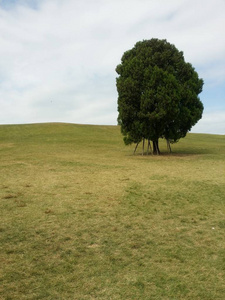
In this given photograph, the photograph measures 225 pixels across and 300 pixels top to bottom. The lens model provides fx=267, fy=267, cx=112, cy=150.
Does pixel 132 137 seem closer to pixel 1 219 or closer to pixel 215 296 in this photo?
pixel 1 219

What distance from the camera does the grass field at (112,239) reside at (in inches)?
234

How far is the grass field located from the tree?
14.8m

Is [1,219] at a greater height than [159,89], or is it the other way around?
[159,89]

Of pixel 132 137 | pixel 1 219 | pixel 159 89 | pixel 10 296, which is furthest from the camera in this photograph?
pixel 132 137

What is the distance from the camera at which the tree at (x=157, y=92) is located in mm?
30672

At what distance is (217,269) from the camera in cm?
671

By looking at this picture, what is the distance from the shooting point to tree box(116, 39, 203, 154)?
101 feet

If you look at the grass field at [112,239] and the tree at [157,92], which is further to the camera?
the tree at [157,92]

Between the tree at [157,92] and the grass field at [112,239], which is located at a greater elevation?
the tree at [157,92]

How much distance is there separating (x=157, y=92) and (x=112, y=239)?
24686 mm

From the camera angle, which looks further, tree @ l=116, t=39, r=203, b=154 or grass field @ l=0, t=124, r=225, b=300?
tree @ l=116, t=39, r=203, b=154

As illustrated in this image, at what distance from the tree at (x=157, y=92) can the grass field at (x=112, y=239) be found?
48.5ft

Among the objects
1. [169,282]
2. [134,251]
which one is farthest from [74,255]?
[169,282]

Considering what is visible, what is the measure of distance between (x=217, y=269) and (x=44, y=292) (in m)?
4.21
